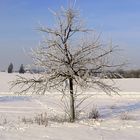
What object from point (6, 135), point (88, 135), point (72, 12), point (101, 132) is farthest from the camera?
point (72, 12)

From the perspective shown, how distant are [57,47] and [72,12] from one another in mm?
1484

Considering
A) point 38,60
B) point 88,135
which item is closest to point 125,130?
point 88,135

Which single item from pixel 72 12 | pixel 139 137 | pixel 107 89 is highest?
pixel 72 12

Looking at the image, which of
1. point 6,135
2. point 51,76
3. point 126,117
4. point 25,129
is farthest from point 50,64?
point 6,135

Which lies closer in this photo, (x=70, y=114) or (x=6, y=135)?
(x=6, y=135)

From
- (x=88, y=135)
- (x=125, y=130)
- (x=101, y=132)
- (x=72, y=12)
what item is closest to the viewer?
(x=88, y=135)

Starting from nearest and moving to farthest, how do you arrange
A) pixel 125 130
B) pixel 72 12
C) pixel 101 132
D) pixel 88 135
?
pixel 88 135 < pixel 101 132 < pixel 125 130 < pixel 72 12

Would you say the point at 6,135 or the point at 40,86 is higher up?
the point at 40,86

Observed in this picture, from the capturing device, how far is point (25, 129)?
33.0ft

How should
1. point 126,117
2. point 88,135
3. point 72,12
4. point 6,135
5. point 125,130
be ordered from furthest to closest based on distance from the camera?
1. point 126,117
2. point 72,12
3. point 125,130
4. point 88,135
5. point 6,135

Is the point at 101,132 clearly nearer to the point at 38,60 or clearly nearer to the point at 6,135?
the point at 6,135

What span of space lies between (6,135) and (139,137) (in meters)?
3.59

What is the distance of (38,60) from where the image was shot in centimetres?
1509

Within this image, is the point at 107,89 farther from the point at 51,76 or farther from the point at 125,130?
the point at 125,130
